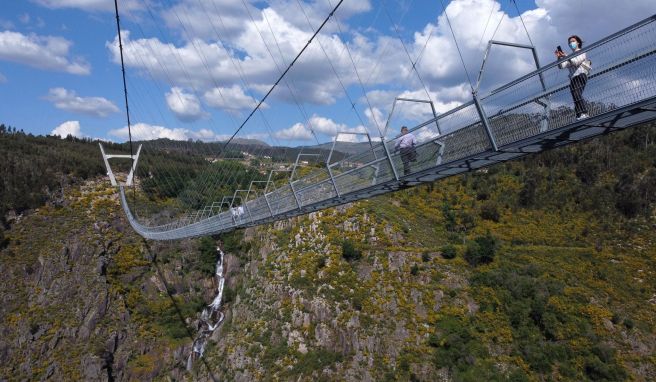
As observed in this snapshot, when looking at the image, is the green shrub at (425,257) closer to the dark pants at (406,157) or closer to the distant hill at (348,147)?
the distant hill at (348,147)

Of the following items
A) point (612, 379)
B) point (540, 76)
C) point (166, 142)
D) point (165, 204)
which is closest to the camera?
point (540, 76)

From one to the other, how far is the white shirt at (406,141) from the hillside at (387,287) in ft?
41.8

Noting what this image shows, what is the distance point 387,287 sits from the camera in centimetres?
2145

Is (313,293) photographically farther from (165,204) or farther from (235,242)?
(165,204)

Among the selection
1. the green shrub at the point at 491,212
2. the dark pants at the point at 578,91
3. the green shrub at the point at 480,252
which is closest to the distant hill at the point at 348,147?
the dark pants at the point at 578,91

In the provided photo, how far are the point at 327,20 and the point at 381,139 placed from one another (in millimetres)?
4993

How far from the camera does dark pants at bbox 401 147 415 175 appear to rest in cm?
744

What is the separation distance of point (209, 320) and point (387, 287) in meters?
11.8

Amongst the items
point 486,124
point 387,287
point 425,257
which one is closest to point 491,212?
point 425,257

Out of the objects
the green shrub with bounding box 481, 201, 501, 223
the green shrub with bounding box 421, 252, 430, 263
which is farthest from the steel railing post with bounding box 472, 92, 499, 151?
the green shrub with bounding box 481, 201, 501, 223

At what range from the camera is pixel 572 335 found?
18594 millimetres

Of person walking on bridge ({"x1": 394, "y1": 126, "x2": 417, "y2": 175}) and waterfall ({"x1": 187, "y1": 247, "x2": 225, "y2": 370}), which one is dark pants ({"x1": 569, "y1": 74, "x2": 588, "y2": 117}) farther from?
waterfall ({"x1": 187, "y1": 247, "x2": 225, "y2": 370})

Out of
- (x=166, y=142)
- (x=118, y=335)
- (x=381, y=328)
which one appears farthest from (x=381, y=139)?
(x=166, y=142)

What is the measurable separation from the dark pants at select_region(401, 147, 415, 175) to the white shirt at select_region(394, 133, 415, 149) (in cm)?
7
